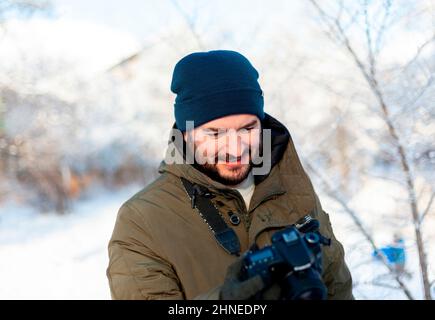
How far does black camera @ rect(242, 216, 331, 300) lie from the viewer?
105cm

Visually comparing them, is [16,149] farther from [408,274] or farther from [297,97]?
[408,274]

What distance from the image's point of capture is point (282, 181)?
159cm

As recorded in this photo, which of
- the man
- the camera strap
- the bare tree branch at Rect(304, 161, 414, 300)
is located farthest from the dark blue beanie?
the bare tree branch at Rect(304, 161, 414, 300)

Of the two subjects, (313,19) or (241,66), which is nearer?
(241,66)

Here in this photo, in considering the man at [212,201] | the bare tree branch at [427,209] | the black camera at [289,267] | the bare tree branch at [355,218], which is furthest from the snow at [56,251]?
the black camera at [289,267]

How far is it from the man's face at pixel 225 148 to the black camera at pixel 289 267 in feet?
1.43

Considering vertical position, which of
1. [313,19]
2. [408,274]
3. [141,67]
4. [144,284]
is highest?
[141,67]

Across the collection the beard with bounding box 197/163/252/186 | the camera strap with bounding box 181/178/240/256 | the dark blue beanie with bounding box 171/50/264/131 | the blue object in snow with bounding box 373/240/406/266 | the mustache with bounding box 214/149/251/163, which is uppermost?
the dark blue beanie with bounding box 171/50/264/131

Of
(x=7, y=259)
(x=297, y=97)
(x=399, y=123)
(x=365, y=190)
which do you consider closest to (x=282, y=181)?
(x=399, y=123)

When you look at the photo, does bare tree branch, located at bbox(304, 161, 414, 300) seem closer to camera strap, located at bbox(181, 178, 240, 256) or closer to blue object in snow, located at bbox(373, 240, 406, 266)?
blue object in snow, located at bbox(373, 240, 406, 266)

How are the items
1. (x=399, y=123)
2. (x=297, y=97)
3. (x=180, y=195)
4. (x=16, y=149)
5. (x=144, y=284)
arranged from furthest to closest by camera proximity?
(x=16, y=149), (x=297, y=97), (x=399, y=123), (x=180, y=195), (x=144, y=284)

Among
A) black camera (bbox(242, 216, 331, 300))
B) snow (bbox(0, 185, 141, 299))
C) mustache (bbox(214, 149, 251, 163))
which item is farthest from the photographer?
snow (bbox(0, 185, 141, 299))

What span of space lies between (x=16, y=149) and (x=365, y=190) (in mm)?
15366

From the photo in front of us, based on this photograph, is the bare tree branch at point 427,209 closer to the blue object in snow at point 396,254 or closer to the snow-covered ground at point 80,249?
the snow-covered ground at point 80,249
